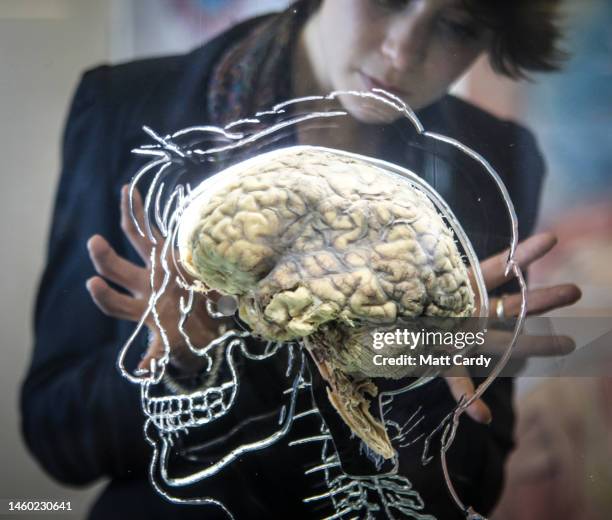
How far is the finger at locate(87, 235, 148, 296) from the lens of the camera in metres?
1.16

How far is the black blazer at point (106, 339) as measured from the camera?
1142mm

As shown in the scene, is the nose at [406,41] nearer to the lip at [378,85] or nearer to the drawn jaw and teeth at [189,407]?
the lip at [378,85]

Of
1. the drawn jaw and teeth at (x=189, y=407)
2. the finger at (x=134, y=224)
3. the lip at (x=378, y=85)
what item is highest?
the lip at (x=378, y=85)

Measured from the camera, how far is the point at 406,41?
1.12m

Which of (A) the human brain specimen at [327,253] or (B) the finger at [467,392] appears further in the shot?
(B) the finger at [467,392]

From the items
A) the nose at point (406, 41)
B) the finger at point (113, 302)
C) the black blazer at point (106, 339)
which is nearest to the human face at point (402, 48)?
the nose at point (406, 41)

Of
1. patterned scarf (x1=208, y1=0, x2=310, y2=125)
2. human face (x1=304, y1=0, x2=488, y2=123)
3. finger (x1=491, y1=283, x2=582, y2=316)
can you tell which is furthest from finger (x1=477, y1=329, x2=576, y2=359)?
patterned scarf (x1=208, y1=0, x2=310, y2=125)

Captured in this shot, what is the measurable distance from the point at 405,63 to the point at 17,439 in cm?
110

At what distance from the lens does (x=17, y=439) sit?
3.91 feet

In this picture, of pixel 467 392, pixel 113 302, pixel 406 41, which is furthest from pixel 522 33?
pixel 113 302

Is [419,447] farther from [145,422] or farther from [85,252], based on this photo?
[85,252]

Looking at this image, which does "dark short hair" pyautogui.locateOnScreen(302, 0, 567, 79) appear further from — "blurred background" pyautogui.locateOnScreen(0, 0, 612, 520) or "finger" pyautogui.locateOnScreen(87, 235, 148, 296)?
"finger" pyautogui.locateOnScreen(87, 235, 148, 296)

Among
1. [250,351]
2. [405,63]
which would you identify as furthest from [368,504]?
[405,63]

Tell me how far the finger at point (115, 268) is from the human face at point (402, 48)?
0.54 meters
